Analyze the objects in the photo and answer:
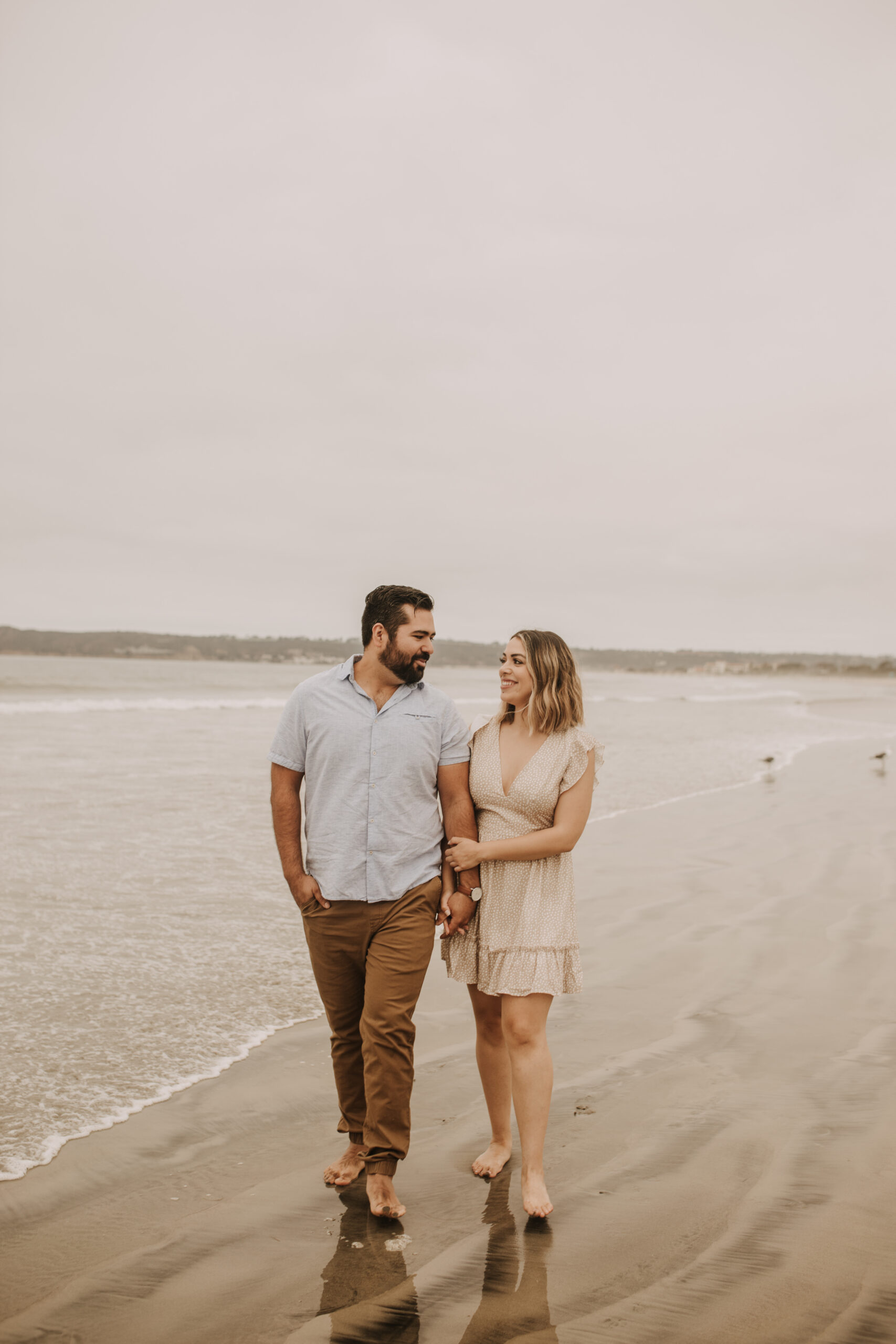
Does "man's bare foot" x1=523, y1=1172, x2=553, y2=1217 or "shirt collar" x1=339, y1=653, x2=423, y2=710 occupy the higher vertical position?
"shirt collar" x1=339, y1=653, x2=423, y2=710

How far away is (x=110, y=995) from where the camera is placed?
5.54 m

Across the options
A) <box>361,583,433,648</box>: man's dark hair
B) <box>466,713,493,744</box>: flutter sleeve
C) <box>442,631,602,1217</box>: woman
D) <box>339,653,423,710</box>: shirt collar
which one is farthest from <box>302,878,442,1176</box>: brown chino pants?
<box>361,583,433,648</box>: man's dark hair

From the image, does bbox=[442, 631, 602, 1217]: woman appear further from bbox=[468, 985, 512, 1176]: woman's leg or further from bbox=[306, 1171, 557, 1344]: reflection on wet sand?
bbox=[306, 1171, 557, 1344]: reflection on wet sand

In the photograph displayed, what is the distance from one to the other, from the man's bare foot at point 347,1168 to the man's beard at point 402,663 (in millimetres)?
1791

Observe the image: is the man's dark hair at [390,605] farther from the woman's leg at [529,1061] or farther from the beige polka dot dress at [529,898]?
the woman's leg at [529,1061]

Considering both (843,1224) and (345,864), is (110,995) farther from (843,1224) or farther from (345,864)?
(843,1224)

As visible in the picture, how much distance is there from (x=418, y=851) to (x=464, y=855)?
0.60 ft

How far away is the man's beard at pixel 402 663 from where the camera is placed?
3529 mm

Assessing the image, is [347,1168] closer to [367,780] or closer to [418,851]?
[418,851]

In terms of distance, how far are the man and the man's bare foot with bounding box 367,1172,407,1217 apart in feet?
0.52

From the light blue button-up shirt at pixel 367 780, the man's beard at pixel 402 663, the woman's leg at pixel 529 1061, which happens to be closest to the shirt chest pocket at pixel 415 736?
the light blue button-up shirt at pixel 367 780

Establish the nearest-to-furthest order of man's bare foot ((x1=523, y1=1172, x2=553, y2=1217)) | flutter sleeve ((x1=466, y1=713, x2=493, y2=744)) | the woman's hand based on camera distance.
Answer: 1. man's bare foot ((x1=523, y1=1172, x2=553, y2=1217))
2. the woman's hand
3. flutter sleeve ((x1=466, y1=713, x2=493, y2=744))

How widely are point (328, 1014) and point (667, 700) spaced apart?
48.3m

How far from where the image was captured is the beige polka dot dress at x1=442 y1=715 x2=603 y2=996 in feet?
11.4
